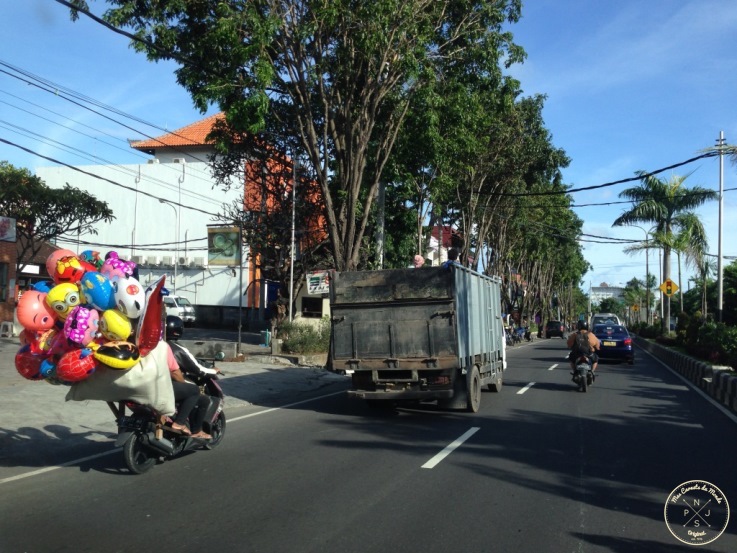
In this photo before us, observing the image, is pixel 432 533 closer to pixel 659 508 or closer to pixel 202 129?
pixel 659 508

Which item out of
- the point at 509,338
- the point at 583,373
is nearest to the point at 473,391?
the point at 583,373

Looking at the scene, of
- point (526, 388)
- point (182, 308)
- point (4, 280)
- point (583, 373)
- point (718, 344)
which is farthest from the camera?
point (182, 308)

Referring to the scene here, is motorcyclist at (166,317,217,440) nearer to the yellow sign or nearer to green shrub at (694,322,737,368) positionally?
green shrub at (694,322,737,368)

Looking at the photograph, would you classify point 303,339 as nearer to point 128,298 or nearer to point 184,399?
point 184,399

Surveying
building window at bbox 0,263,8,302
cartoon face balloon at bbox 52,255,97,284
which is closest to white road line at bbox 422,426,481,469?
cartoon face balloon at bbox 52,255,97,284

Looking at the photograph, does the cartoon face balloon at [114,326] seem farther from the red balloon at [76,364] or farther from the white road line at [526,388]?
the white road line at [526,388]

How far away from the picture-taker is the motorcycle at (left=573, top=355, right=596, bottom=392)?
1562cm

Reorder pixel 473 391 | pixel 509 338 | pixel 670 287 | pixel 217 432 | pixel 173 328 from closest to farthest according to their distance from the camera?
pixel 173 328 → pixel 217 432 → pixel 473 391 → pixel 670 287 → pixel 509 338

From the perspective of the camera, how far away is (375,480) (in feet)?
23.4

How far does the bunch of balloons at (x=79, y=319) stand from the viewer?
20.5ft

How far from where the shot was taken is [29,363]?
22.1 ft

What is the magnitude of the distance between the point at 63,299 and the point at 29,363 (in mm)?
Result: 842

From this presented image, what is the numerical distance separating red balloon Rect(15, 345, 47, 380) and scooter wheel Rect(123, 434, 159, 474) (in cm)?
113

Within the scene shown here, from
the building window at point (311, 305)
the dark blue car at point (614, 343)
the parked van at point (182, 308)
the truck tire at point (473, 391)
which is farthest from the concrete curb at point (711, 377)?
the parked van at point (182, 308)
